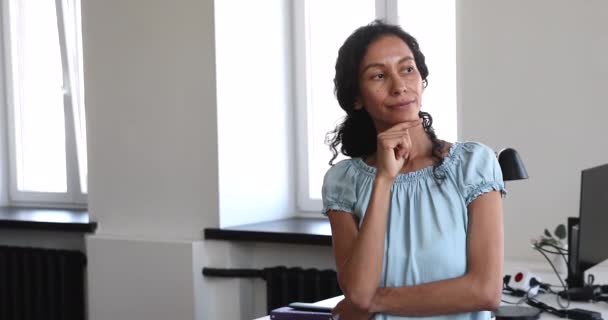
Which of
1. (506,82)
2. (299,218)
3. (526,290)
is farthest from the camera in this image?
(299,218)

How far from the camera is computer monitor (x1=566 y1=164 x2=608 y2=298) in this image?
277cm

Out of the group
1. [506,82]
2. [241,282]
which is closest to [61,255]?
[241,282]

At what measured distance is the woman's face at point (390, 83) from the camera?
1.77 metres

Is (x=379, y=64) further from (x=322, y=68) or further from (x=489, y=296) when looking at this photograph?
(x=322, y=68)

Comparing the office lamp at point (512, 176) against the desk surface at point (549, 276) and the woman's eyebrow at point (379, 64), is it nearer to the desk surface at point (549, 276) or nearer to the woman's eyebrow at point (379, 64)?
the desk surface at point (549, 276)

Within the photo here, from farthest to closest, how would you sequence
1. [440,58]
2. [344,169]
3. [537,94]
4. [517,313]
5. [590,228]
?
[440,58]
[537,94]
[590,228]
[517,313]
[344,169]

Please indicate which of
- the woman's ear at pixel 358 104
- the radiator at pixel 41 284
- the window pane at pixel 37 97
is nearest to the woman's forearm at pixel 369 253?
the woman's ear at pixel 358 104

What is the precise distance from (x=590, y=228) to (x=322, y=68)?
2.04 m

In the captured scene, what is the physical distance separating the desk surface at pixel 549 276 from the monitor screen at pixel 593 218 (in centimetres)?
14

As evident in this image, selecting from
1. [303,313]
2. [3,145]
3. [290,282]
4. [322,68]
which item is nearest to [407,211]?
[303,313]

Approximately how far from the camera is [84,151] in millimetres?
5285

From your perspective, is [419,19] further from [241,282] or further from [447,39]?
[241,282]

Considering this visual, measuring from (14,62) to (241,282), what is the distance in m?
2.29

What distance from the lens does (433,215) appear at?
5.74ft
